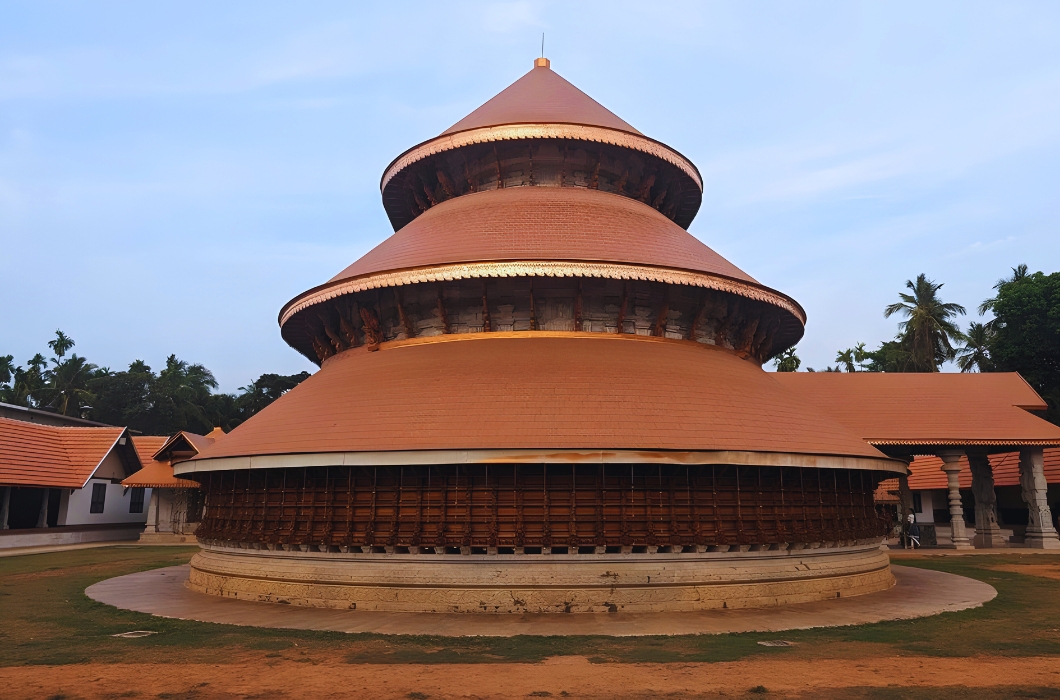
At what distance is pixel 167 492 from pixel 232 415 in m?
41.9

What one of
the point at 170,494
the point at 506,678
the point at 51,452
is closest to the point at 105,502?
the point at 170,494

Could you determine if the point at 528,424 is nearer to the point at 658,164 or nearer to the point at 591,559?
the point at 591,559

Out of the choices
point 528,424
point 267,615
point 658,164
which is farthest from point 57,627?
point 658,164

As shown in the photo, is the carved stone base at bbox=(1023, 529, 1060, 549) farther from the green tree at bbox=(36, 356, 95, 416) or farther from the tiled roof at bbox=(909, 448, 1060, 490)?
the green tree at bbox=(36, 356, 95, 416)

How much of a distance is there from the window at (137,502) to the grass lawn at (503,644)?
3287cm

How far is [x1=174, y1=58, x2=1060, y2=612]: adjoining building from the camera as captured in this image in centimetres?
1338

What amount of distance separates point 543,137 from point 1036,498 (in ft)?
79.4

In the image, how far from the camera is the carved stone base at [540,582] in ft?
43.5

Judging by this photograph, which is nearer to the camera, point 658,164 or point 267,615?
point 267,615

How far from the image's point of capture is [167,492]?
4078cm

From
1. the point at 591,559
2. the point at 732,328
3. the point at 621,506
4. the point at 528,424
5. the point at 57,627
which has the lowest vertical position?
the point at 57,627

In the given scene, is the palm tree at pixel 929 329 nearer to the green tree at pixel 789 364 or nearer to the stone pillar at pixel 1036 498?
the green tree at pixel 789 364

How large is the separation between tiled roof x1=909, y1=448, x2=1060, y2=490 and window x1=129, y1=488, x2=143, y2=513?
1716 inches

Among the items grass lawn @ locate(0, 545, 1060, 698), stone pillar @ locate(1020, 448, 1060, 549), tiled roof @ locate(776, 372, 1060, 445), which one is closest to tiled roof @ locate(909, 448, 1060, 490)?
stone pillar @ locate(1020, 448, 1060, 549)
